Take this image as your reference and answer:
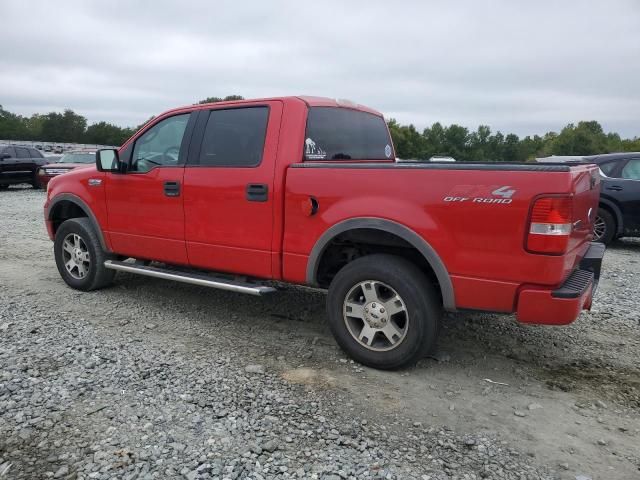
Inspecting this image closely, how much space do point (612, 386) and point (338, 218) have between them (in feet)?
7.36

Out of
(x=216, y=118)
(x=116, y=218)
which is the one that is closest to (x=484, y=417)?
(x=216, y=118)

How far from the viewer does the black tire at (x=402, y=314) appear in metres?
3.50

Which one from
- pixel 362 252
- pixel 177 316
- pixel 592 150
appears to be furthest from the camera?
pixel 592 150

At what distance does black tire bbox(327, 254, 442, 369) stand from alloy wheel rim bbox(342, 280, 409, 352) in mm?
15

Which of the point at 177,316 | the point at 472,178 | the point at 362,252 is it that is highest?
the point at 472,178

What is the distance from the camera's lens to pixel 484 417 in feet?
10.4

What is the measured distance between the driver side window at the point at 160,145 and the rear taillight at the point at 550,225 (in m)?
3.13

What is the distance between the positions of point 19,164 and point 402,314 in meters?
18.4

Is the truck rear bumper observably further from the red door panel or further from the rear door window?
the red door panel

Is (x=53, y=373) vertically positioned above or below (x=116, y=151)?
below

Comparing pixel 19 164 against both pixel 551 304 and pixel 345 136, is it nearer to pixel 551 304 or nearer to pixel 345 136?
pixel 345 136

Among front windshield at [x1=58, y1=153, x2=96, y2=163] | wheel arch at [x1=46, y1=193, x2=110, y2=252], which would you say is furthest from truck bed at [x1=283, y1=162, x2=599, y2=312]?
front windshield at [x1=58, y1=153, x2=96, y2=163]

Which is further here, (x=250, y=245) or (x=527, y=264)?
(x=250, y=245)

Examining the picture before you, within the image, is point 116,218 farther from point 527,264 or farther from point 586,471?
point 586,471
